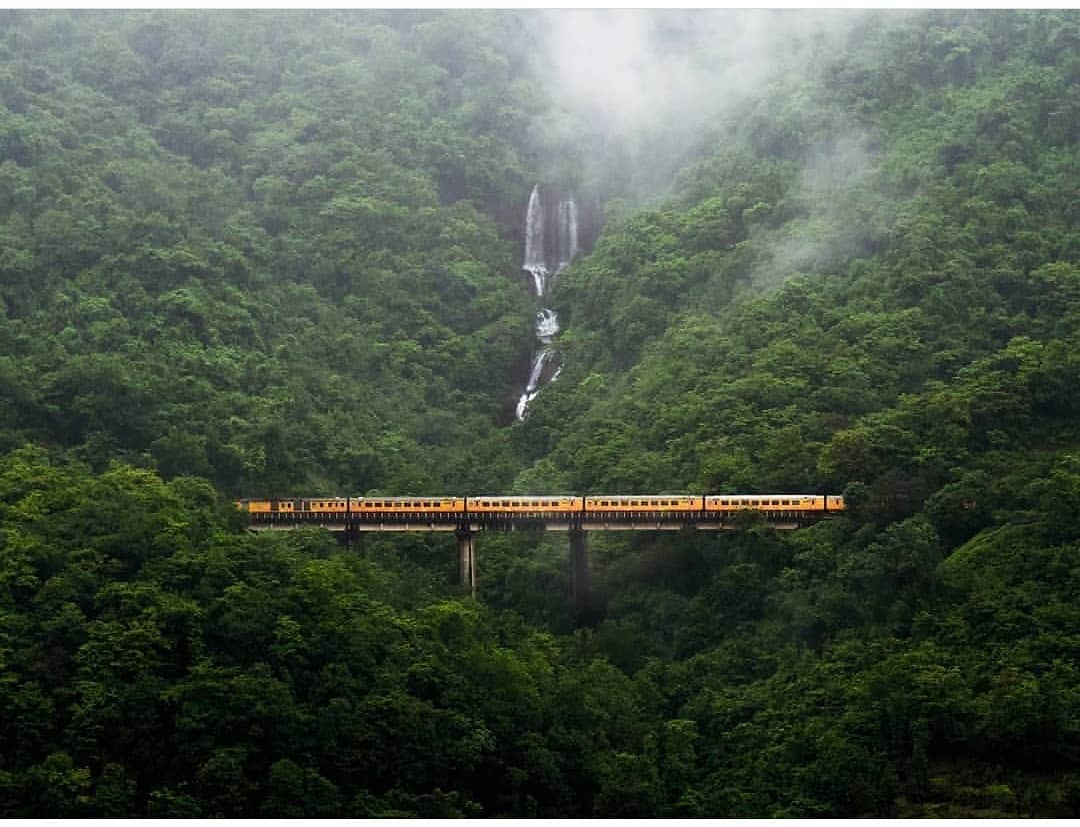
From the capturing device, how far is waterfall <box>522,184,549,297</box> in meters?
86.1

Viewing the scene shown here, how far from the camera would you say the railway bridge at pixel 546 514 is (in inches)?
2258

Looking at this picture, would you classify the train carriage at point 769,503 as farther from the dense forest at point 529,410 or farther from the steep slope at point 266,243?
the steep slope at point 266,243

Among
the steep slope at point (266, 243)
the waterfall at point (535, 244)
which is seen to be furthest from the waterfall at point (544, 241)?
the steep slope at point (266, 243)

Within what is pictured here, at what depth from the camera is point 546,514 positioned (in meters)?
59.2

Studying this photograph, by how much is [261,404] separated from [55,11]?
2759cm

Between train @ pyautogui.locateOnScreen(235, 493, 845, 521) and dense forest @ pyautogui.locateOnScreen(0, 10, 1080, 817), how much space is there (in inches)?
35.3

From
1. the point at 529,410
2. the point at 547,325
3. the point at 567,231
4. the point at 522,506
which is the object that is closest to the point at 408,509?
the point at 522,506

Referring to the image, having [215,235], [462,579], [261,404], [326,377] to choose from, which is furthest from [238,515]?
[215,235]

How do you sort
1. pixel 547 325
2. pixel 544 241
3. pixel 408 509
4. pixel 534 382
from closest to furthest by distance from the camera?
pixel 408 509 < pixel 534 382 < pixel 547 325 < pixel 544 241

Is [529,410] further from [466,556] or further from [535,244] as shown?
[535,244]

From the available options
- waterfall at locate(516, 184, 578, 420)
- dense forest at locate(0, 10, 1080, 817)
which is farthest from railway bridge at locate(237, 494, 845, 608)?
waterfall at locate(516, 184, 578, 420)

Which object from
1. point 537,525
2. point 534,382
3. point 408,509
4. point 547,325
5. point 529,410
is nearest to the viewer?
point 537,525

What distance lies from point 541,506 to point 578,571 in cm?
194

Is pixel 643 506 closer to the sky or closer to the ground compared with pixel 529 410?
closer to the ground
